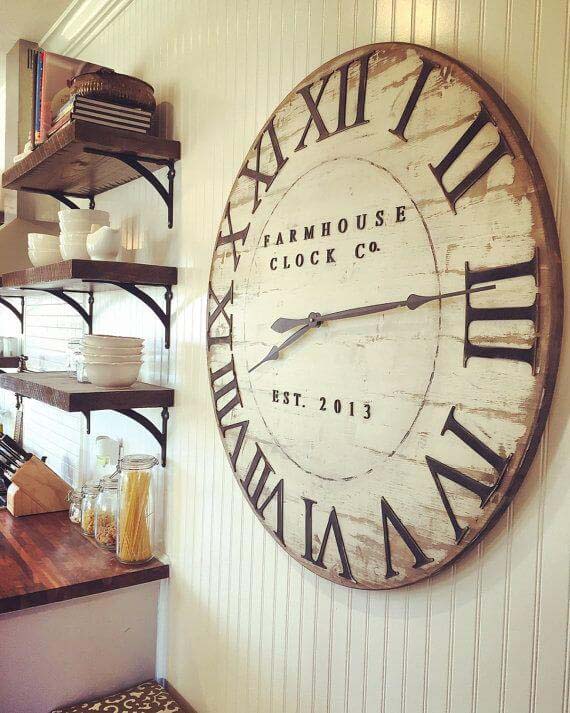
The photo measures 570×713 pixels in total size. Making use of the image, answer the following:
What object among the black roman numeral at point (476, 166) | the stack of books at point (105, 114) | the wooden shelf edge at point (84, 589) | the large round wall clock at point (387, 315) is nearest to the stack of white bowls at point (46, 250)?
the stack of books at point (105, 114)

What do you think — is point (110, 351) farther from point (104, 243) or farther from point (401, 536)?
point (401, 536)

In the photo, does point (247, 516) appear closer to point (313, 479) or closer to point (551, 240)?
point (313, 479)

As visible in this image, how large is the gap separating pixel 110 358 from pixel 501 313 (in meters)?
1.26

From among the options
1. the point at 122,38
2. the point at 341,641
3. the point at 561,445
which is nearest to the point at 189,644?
the point at 341,641

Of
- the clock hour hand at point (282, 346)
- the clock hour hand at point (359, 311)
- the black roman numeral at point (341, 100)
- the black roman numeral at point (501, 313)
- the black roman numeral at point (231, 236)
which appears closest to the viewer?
the black roman numeral at point (501, 313)

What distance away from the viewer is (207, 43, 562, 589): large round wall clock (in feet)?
3.14

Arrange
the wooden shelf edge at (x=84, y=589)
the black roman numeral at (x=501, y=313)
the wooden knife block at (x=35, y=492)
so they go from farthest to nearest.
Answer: the wooden knife block at (x=35, y=492) → the wooden shelf edge at (x=84, y=589) → the black roman numeral at (x=501, y=313)

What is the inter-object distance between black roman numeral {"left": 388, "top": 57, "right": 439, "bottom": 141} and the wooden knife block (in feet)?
6.35

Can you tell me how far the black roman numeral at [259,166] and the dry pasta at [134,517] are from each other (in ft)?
2.86

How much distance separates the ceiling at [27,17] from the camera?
2457 mm

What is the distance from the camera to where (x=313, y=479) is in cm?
132

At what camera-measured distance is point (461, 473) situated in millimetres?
1016

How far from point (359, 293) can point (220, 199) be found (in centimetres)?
66

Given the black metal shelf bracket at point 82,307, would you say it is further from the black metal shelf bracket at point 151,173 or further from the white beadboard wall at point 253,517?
the black metal shelf bracket at point 151,173
